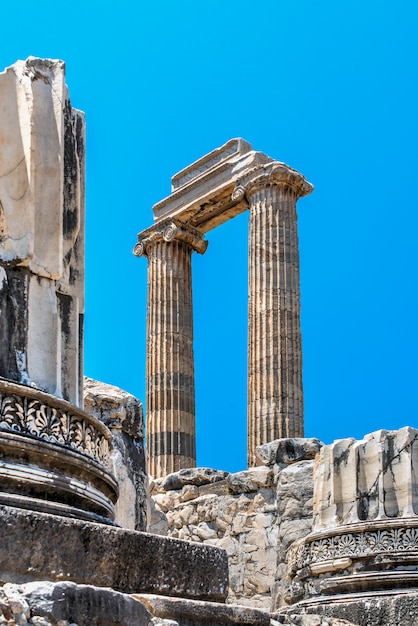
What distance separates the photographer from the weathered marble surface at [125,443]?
8.69 meters

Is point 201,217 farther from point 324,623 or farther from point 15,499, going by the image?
point 15,499

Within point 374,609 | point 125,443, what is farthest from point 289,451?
point 374,609

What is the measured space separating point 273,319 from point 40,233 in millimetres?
16229

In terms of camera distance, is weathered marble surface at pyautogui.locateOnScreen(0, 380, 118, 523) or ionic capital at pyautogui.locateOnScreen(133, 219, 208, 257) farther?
ionic capital at pyautogui.locateOnScreen(133, 219, 208, 257)

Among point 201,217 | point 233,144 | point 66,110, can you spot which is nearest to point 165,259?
point 201,217

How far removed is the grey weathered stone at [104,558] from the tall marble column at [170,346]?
16.9 meters

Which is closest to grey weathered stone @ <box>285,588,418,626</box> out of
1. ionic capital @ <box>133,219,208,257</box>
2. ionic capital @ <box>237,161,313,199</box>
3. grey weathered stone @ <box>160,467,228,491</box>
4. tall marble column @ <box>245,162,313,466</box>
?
grey weathered stone @ <box>160,467,228,491</box>

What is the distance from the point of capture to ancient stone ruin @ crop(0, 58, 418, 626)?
185 inches

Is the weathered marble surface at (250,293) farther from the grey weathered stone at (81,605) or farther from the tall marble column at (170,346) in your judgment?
the grey weathered stone at (81,605)

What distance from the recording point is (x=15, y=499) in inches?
193

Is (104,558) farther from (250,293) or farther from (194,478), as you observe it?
(250,293)

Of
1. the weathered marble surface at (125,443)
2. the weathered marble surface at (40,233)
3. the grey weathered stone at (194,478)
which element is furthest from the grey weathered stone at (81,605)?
the grey weathered stone at (194,478)

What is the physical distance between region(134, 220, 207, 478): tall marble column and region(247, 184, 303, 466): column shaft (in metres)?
1.91

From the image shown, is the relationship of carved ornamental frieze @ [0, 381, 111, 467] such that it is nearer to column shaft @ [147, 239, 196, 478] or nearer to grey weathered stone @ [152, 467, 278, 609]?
grey weathered stone @ [152, 467, 278, 609]
